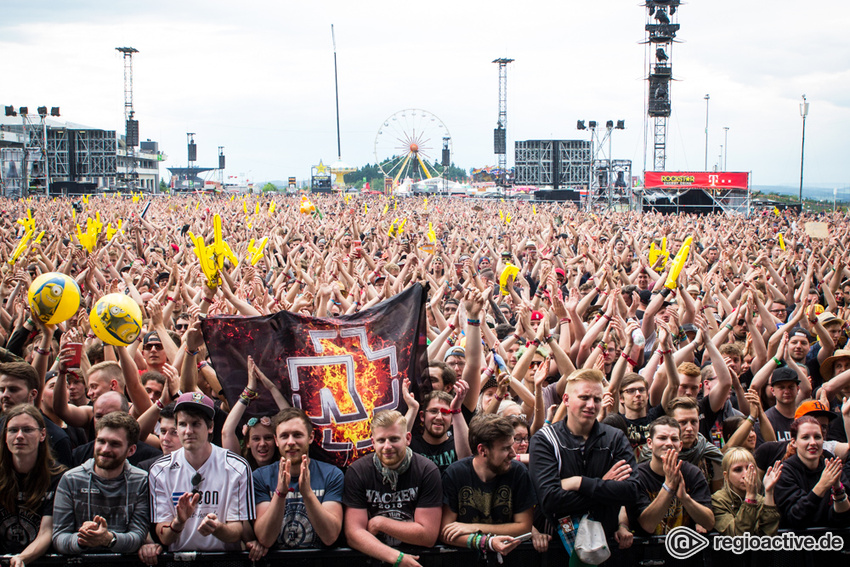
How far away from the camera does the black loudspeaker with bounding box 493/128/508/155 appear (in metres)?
69.2

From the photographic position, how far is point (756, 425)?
17.6 ft

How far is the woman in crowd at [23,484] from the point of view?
3.91m

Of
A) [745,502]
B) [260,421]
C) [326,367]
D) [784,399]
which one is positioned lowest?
[745,502]

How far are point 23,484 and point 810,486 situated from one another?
434 cm

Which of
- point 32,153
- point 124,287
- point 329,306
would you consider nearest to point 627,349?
point 329,306

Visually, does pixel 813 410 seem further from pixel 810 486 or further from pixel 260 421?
pixel 260 421

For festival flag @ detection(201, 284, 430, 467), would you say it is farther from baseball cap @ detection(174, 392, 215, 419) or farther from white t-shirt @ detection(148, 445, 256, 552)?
white t-shirt @ detection(148, 445, 256, 552)

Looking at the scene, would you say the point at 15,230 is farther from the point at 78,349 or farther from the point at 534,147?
the point at 534,147

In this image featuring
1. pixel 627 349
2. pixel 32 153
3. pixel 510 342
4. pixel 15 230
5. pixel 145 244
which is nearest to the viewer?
pixel 627 349

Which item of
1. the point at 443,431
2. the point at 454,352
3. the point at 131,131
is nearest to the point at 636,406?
the point at 443,431

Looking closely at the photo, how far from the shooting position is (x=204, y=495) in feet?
12.9

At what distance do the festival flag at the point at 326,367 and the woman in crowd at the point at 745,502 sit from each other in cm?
187

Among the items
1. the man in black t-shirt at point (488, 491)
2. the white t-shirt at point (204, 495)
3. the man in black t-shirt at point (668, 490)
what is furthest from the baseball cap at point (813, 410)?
the white t-shirt at point (204, 495)

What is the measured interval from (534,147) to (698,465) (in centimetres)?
5123
